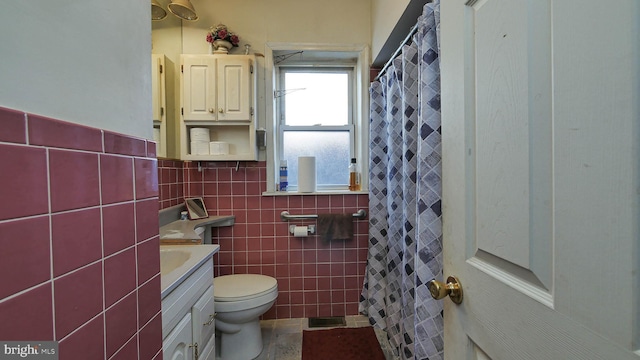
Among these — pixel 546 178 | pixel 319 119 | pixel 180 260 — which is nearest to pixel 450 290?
pixel 546 178

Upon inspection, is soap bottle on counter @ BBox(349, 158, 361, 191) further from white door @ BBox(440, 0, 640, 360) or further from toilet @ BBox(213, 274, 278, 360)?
white door @ BBox(440, 0, 640, 360)

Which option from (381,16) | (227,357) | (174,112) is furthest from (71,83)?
(381,16)

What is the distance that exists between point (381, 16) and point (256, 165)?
1370 millimetres

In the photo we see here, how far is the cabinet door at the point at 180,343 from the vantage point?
0.77 metres

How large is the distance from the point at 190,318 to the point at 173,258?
0.32 m

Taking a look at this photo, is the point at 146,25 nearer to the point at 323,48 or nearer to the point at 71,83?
the point at 71,83

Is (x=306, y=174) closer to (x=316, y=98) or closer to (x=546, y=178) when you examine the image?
(x=316, y=98)

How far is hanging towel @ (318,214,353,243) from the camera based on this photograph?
188 centimetres

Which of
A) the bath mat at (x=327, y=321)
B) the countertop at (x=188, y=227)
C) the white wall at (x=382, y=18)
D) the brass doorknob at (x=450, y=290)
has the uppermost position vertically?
the white wall at (x=382, y=18)

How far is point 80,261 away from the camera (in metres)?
0.45

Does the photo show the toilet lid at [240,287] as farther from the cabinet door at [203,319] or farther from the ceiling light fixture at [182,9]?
the ceiling light fixture at [182,9]

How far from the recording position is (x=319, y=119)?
84.9 inches

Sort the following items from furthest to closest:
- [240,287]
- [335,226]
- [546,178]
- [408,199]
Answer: [335,226] → [240,287] → [408,199] → [546,178]

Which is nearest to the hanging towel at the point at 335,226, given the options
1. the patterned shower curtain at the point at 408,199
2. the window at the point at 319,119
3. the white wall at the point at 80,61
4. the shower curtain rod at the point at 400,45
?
the patterned shower curtain at the point at 408,199
